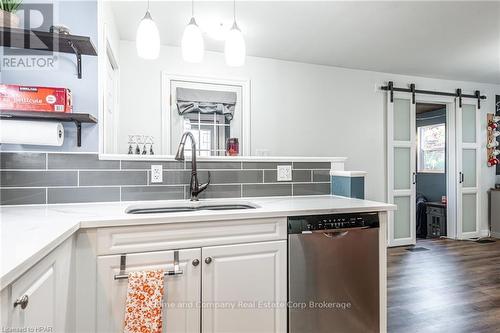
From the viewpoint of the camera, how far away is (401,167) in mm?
4156

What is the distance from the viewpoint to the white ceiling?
7.88ft

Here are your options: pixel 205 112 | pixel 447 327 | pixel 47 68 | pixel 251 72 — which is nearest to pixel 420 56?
pixel 251 72

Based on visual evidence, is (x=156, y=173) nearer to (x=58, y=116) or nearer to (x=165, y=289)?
(x=58, y=116)

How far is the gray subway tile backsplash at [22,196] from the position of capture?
5.09ft

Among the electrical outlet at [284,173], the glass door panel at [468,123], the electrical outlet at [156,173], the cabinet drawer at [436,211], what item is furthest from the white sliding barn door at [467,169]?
the electrical outlet at [156,173]

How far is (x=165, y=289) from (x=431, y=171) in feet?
18.2

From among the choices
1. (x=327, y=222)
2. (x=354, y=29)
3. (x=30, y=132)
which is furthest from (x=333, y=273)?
(x=354, y=29)

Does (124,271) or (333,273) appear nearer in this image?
(124,271)

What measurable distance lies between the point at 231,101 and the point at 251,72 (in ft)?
1.45

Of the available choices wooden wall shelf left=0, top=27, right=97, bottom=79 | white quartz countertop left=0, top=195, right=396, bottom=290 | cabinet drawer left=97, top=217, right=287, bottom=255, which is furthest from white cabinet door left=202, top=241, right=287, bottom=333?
wooden wall shelf left=0, top=27, right=97, bottom=79

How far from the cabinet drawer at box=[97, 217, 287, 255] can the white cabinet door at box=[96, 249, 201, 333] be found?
35 millimetres

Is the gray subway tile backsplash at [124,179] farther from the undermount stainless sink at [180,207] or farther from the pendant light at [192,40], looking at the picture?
the pendant light at [192,40]

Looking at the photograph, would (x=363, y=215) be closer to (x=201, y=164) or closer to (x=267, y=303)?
(x=267, y=303)

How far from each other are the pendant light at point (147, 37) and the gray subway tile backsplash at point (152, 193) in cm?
77
